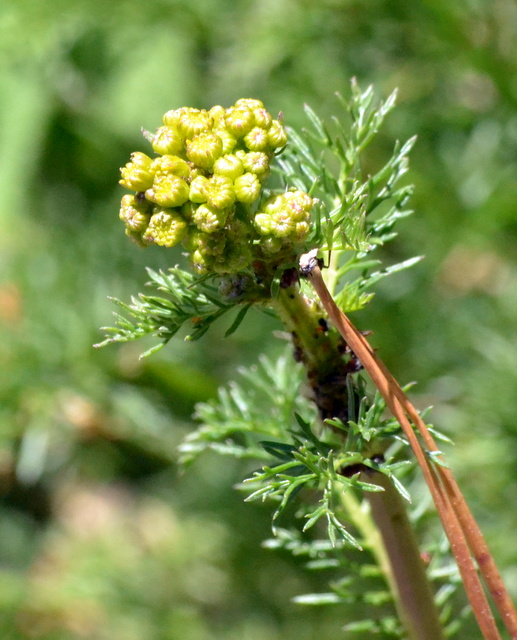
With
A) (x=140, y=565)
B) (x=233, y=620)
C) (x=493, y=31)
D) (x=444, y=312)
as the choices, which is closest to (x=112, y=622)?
(x=140, y=565)

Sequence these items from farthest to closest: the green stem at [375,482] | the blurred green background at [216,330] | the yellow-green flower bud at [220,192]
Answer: the blurred green background at [216,330]
the green stem at [375,482]
the yellow-green flower bud at [220,192]

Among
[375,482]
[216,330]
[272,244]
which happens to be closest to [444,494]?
[375,482]

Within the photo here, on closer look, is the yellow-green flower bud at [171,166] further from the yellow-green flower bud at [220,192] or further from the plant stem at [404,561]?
the plant stem at [404,561]

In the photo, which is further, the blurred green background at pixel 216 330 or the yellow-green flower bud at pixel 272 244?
the blurred green background at pixel 216 330

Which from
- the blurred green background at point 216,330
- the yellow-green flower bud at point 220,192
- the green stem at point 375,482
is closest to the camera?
the yellow-green flower bud at point 220,192

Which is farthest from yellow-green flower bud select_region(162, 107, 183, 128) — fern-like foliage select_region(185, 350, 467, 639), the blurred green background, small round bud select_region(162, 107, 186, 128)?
the blurred green background

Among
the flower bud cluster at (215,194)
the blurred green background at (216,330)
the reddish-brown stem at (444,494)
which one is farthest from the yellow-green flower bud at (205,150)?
the blurred green background at (216,330)

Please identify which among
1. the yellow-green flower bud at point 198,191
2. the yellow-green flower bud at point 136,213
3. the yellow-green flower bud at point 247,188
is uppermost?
the yellow-green flower bud at point 136,213
